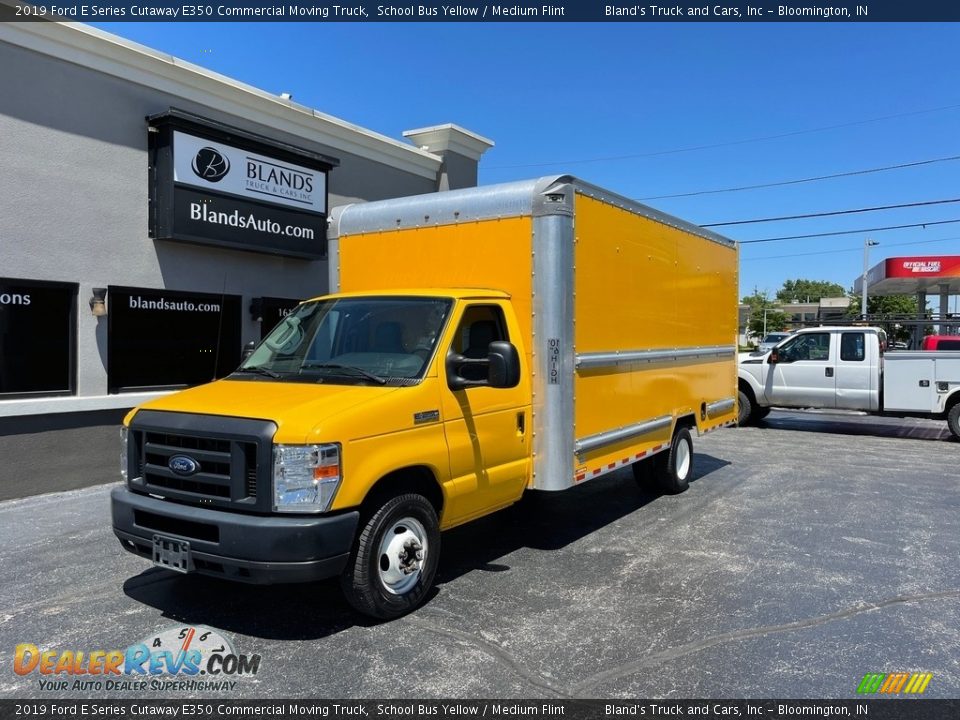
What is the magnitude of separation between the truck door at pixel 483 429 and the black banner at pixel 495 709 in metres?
1.60

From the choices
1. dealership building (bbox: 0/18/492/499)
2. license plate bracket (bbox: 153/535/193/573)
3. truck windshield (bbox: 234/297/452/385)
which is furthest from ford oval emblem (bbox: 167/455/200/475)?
dealership building (bbox: 0/18/492/499)

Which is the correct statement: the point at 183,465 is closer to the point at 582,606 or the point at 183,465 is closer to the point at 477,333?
the point at 477,333

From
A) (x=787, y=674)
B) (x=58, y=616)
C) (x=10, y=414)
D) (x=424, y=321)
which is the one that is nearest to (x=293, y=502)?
(x=424, y=321)

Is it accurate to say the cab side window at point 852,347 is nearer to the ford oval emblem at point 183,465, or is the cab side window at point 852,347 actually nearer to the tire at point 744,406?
the tire at point 744,406

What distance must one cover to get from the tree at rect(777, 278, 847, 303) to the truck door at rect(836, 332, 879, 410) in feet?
369

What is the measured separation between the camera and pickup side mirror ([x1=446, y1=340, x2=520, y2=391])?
195 inches

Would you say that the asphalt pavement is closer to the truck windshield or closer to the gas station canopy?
the truck windshield

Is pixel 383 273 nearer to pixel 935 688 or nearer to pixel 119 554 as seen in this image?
pixel 119 554

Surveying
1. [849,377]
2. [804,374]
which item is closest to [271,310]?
[804,374]

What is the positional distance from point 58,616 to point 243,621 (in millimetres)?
1306

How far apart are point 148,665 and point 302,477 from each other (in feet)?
4.59

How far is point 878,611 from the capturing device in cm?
499

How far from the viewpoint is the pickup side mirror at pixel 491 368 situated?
4941 mm

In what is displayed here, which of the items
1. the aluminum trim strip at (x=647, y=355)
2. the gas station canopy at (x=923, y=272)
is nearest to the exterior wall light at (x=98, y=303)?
the aluminum trim strip at (x=647, y=355)
